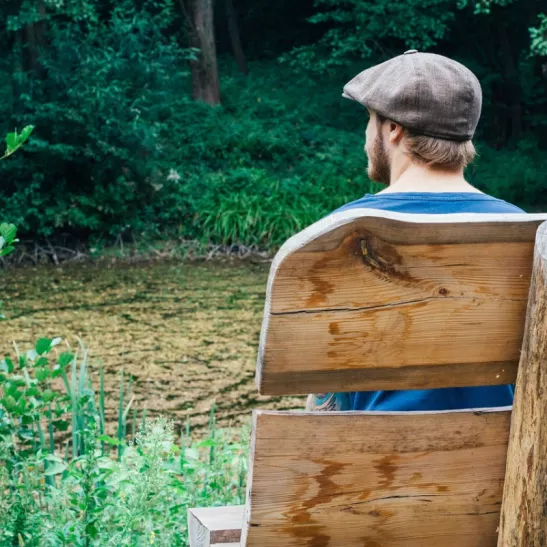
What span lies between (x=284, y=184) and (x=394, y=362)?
11420mm

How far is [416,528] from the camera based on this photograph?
Result: 1388 millimetres

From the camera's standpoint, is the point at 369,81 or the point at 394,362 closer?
the point at 394,362

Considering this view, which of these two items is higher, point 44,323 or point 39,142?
point 39,142

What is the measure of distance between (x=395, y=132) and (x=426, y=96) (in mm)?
102

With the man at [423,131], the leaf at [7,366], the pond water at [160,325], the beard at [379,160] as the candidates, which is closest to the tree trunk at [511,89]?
the pond water at [160,325]

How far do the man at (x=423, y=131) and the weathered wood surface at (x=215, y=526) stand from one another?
25 centimetres

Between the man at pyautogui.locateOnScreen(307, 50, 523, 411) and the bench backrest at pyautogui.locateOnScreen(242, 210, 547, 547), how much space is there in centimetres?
38

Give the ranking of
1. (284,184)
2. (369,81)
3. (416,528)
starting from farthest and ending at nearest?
(284,184) < (369,81) < (416,528)

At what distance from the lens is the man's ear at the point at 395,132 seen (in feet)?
6.18

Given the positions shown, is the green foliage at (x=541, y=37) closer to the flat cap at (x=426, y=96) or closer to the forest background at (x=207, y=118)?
the forest background at (x=207, y=118)

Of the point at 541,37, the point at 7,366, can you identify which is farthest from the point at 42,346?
the point at 541,37

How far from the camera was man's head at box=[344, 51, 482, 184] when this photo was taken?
71.8 inches

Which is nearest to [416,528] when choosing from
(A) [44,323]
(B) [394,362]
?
(B) [394,362]

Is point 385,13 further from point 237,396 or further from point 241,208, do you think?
point 237,396
